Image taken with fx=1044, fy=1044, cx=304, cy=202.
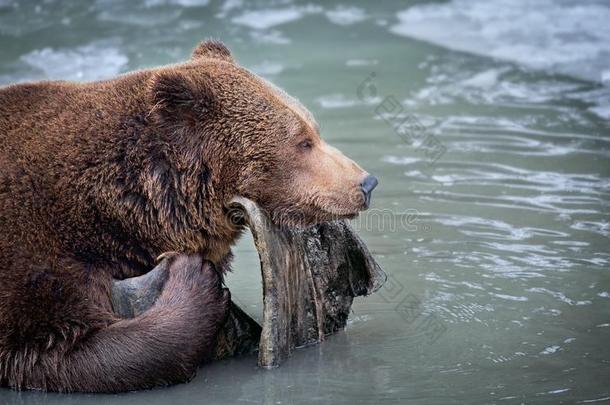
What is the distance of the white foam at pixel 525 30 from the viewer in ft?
44.7

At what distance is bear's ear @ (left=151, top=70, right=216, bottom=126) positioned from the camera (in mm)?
6105

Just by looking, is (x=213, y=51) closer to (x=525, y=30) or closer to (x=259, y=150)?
(x=259, y=150)

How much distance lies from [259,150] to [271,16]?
10.7 metres

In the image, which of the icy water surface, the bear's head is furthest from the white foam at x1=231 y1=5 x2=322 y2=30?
the bear's head


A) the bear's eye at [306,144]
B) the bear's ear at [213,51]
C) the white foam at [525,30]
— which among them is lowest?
the bear's eye at [306,144]

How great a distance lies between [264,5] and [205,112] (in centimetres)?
1114

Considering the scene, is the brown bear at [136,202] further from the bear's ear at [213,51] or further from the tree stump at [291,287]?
the bear's ear at [213,51]

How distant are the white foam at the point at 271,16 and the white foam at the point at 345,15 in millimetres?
275

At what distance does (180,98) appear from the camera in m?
6.13

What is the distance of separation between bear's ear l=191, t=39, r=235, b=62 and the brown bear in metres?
0.32

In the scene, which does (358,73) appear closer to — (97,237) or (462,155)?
(462,155)

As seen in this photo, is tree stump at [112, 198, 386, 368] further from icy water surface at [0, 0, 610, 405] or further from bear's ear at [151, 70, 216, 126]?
bear's ear at [151, 70, 216, 126]

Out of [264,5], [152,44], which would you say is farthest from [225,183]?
[264,5]

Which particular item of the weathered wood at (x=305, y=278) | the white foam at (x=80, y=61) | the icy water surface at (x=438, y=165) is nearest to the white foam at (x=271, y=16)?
the icy water surface at (x=438, y=165)
